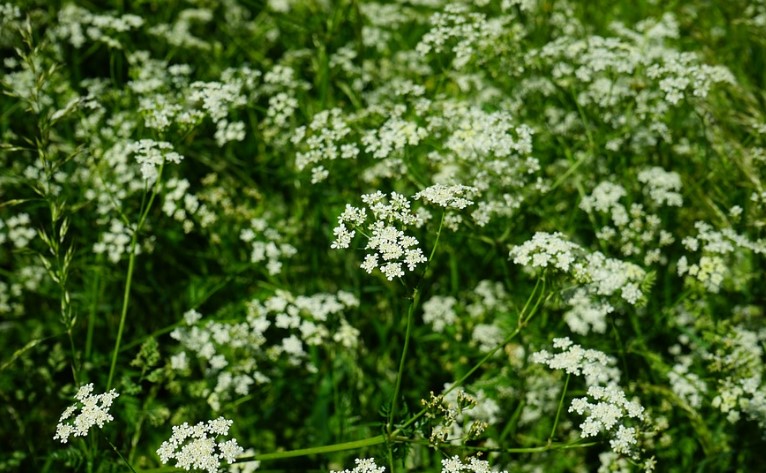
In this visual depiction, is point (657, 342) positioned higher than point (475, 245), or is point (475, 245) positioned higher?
point (475, 245)

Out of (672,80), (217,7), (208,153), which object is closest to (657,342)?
(672,80)

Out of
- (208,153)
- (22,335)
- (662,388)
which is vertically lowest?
(22,335)

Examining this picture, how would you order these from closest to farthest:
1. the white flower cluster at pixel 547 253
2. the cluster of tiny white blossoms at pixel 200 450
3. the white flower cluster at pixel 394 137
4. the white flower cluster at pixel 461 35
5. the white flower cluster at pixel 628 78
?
the cluster of tiny white blossoms at pixel 200 450
the white flower cluster at pixel 547 253
the white flower cluster at pixel 394 137
the white flower cluster at pixel 628 78
the white flower cluster at pixel 461 35

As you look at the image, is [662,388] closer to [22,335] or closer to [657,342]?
[657,342]

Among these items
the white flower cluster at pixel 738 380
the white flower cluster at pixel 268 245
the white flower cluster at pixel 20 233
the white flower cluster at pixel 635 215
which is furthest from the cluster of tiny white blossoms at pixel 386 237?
the white flower cluster at pixel 20 233

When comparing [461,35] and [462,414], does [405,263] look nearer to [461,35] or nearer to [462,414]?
[462,414]

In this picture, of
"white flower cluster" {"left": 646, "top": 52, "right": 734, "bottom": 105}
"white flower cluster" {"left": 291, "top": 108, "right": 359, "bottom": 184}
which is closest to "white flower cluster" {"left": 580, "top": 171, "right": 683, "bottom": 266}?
"white flower cluster" {"left": 646, "top": 52, "right": 734, "bottom": 105}

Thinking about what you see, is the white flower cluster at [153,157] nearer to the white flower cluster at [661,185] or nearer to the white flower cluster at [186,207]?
the white flower cluster at [186,207]

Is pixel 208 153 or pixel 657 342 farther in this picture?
pixel 208 153

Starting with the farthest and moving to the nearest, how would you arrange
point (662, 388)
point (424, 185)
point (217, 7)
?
1. point (217, 7)
2. point (424, 185)
3. point (662, 388)
